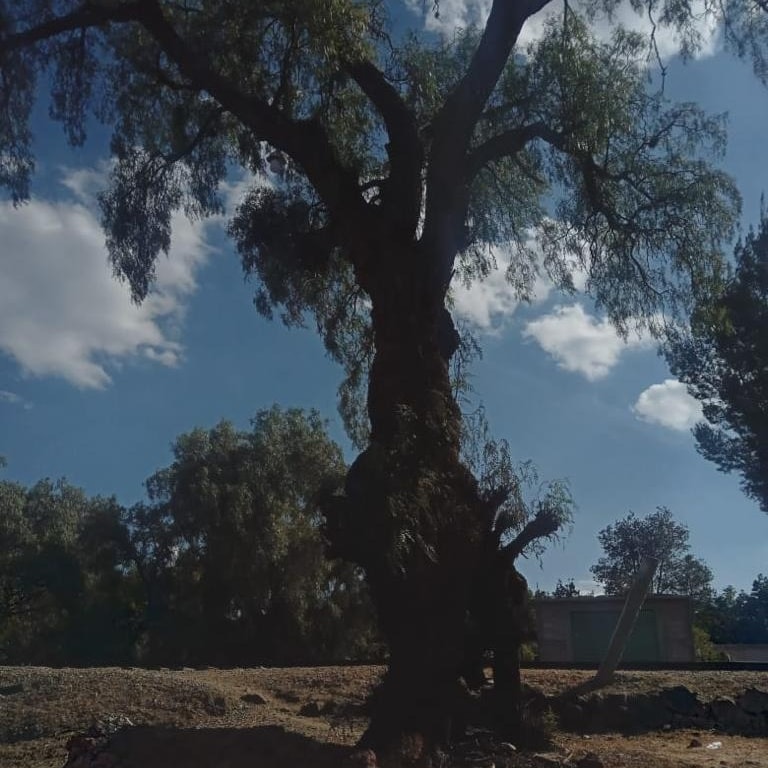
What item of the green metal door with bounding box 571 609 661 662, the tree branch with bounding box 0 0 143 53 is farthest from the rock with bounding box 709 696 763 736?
the tree branch with bounding box 0 0 143 53

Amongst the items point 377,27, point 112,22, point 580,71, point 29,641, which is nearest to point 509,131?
point 580,71

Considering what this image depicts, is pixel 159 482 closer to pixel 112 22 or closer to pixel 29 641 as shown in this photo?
pixel 29 641

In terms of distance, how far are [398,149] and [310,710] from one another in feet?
21.0

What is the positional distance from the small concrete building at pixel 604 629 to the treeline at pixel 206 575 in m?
9.21

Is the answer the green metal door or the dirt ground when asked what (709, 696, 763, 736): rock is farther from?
the green metal door

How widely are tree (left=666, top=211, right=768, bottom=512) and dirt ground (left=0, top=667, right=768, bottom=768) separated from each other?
1224cm

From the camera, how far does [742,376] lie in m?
26.9

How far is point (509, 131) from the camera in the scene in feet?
41.9

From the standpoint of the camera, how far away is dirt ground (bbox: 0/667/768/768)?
8352mm

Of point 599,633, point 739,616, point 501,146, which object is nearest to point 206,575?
point 599,633

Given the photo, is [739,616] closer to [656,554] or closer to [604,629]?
[656,554]

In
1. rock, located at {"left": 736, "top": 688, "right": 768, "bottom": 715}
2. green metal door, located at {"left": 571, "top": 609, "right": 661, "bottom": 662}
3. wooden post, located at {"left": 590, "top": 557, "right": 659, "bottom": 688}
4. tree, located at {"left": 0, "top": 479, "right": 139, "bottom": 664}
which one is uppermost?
tree, located at {"left": 0, "top": 479, "right": 139, "bottom": 664}

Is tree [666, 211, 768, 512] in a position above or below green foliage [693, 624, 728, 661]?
above

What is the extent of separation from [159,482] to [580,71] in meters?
30.0
